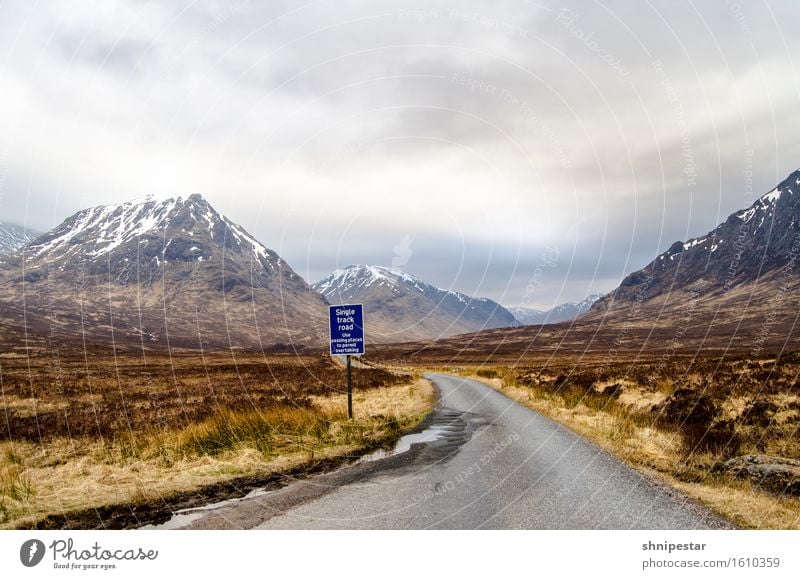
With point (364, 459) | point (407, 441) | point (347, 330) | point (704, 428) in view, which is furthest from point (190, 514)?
point (704, 428)

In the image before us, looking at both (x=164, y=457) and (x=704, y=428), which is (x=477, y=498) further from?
(x=704, y=428)

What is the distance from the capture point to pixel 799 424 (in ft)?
45.5

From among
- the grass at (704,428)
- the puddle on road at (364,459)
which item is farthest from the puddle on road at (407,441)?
the grass at (704,428)

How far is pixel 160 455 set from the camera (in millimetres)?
11398

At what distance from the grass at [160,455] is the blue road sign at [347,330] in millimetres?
2440

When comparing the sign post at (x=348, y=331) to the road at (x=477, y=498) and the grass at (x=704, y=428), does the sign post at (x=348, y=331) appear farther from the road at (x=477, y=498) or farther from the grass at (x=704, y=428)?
the grass at (x=704, y=428)

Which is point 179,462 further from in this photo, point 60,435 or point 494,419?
point 494,419

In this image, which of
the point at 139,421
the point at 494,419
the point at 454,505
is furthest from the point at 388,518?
the point at 139,421

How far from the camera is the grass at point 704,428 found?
25.3 ft

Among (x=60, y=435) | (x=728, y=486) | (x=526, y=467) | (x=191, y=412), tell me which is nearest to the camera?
(x=728, y=486)

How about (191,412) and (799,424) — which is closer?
(799,424)

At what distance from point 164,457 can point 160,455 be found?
0.40 metres

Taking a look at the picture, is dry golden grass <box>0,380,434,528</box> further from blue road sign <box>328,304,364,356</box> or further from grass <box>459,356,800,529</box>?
grass <box>459,356,800,529</box>
